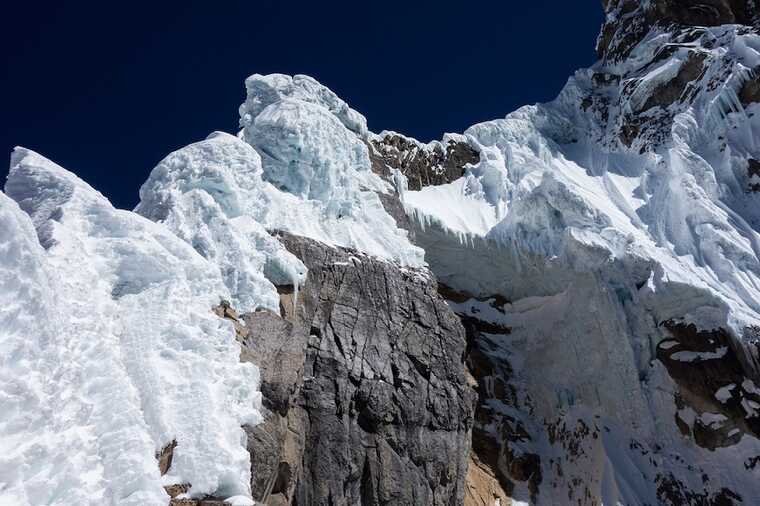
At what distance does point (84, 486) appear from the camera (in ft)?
39.7

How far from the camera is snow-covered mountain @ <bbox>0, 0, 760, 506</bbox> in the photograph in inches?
556

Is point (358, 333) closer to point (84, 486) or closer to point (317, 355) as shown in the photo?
point (317, 355)

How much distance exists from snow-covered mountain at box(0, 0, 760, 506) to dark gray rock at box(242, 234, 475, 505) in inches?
3.8

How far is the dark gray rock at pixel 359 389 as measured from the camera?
19797 millimetres

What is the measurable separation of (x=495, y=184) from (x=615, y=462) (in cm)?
1611

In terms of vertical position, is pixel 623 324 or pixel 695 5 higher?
pixel 695 5

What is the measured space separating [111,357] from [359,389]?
1002 cm

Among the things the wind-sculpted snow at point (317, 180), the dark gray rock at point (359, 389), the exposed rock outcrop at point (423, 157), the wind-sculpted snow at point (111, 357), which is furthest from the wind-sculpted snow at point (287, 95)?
the wind-sculpted snow at point (111, 357)

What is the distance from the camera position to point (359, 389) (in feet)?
75.9

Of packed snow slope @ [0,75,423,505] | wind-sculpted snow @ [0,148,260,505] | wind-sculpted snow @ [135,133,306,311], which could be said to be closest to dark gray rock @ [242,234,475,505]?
wind-sculpted snow @ [135,133,306,311]

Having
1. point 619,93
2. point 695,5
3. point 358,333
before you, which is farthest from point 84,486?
point 695,5

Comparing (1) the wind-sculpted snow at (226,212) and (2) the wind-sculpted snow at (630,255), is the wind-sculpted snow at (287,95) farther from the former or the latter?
(1) the wind-sculpted snow at (226,212)

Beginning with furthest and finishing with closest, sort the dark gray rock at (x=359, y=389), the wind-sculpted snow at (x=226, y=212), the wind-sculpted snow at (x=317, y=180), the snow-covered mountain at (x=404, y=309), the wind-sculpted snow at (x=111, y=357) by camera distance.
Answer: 1. the wind-sculpted snow at (x=317, y=180)
2. the wind-sculpted snow at (x=226, y=212)
3. the dark gray rock at (x=359, y=389)
4. the snow-covered mountain at (x=404, y=309)
5. the wind-sculpted snow at (x=111, y=357)

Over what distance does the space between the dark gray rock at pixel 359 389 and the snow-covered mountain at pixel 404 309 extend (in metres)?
0.10
